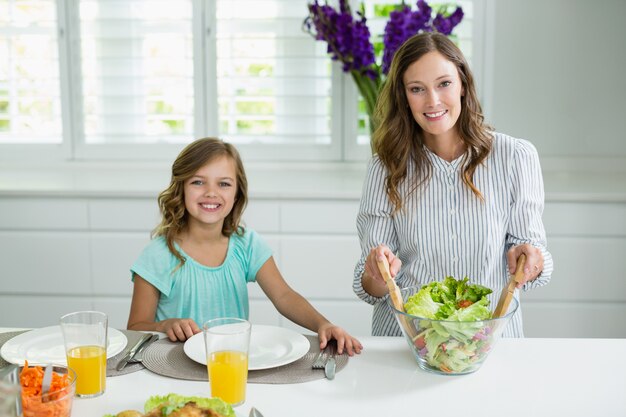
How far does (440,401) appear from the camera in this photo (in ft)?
3.74

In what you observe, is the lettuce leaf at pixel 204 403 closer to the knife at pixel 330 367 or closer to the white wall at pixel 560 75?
the knife at pixel 330 367

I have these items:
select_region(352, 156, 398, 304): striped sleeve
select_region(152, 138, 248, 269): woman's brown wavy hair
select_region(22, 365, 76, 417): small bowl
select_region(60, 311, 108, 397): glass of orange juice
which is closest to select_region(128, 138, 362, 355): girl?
select_region(152, 138, 248, 269): woman's brown wavy hair

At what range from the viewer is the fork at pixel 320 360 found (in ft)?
→ 4.16

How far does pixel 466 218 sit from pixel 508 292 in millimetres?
420

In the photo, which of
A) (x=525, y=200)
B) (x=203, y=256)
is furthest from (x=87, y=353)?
(x=525, y=200)

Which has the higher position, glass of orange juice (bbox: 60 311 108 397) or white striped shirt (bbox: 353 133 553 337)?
white striped shirt (bbox: 353 133 553 337)

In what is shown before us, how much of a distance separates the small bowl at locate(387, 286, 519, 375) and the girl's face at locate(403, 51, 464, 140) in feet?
1.59

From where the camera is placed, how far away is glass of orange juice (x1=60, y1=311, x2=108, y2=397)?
3.78 ft

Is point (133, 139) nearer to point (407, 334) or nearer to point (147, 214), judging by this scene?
point (147, 214)

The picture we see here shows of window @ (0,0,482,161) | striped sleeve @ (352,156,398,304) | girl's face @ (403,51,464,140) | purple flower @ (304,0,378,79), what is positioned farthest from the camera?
window @ (0,0,482,161)

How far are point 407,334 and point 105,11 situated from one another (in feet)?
8.05

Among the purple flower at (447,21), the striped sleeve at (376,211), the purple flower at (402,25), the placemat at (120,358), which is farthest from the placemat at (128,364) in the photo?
the purple flower at (447,21)

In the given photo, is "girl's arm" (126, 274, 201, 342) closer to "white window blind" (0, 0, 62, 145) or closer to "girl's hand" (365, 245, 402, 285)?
"girl's hand" (365, 245, 402, 285)

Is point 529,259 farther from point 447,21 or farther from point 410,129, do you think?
point 447,21
